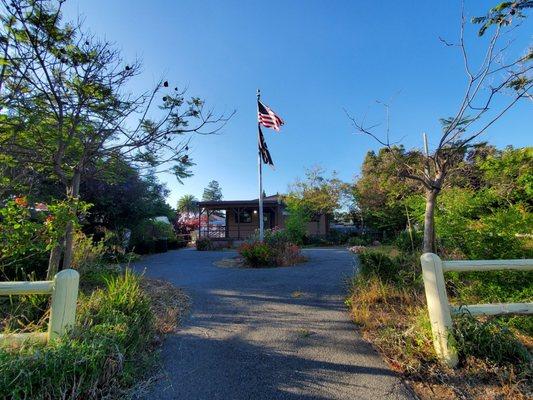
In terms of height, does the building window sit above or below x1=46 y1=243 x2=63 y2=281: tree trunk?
above

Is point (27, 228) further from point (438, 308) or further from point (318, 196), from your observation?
point (318, 196)

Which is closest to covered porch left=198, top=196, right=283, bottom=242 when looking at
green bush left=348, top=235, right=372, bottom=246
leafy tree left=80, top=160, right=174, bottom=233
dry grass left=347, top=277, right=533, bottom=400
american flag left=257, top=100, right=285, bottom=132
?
green bush left=348, top=235, right=372, bottom=246

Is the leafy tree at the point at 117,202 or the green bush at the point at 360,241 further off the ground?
the leafy tree at the point at 117,202

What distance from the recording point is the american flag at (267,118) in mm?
11266

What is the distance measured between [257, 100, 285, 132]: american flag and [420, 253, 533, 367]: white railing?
9143mm

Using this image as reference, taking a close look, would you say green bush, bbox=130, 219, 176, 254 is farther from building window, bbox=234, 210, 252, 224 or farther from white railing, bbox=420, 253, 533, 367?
white railing, bbox=420, 253, 533, 367

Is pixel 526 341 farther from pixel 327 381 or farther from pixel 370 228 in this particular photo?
pixel 370 228

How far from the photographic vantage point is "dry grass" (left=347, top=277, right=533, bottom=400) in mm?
2367

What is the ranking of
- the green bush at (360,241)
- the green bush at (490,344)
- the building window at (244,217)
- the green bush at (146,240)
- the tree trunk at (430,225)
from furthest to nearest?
the building window at (244,217) → the green bush at (360,241) → the green bush at (146,240) → the tree trunk at (430,225) → the green bush at (490,344)

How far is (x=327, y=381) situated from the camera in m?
2.58

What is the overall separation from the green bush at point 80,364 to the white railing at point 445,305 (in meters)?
2.80

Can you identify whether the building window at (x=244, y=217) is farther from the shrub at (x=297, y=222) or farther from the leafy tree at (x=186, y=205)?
the leafy tree at (x=186, y=205)

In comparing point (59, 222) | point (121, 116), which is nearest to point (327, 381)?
point (59, 222)

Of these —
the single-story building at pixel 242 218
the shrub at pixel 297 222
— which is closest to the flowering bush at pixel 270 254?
the shrub at pixel 297 222
